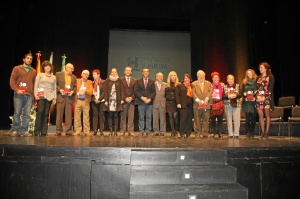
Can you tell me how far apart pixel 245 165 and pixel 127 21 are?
6766 mm

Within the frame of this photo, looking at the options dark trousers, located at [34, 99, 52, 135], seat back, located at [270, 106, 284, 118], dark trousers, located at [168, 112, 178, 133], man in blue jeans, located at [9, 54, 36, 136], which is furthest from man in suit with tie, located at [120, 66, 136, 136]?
seat back, located at [270, 106, 284, 118]

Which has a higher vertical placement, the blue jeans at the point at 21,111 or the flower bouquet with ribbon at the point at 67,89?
the flower bouquet with ribbon at the point at 67,89

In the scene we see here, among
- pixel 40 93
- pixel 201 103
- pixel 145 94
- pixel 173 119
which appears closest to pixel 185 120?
pixel 173 119

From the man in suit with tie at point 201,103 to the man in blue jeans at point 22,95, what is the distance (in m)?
3.48

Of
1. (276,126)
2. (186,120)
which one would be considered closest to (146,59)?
(186,120)

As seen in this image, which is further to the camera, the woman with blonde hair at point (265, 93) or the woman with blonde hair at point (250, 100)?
the woman with blonde hair at point (250, 100)

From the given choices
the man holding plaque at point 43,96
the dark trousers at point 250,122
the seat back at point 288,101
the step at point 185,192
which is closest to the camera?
the step at point 185,192

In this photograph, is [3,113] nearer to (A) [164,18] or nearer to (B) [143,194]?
(A) [164,18]

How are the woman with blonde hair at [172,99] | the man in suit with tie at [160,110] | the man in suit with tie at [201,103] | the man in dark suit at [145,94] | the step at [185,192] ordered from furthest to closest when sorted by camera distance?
the man in suit with tie at [160,110]
the man in dark suit at [145,94]
the woman with blonde hair at [172,99]
the man in suit with tie at [201,103]
the step at [185,192]

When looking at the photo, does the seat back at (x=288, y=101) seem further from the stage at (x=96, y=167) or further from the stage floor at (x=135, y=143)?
the stage at (x=96, y=167)

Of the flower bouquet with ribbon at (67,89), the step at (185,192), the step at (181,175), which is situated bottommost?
the step at (185,192)

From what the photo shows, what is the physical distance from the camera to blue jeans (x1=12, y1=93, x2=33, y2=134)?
475 centimetres

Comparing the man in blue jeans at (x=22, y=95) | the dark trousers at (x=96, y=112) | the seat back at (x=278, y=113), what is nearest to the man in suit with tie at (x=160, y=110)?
the dark trousers at (x=96, y=112)

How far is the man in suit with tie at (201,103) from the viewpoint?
213 inches
